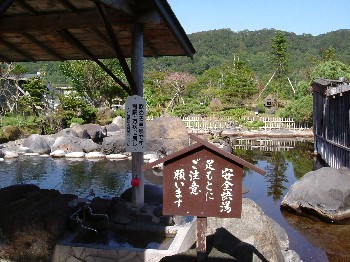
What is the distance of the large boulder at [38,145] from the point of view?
2038cm

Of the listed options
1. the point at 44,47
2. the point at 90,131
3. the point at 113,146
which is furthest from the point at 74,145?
the point at 44,47

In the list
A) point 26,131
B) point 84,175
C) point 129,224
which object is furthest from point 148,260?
point 26,131

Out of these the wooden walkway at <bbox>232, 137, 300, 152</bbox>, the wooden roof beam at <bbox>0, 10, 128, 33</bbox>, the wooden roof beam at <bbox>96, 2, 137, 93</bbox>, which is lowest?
the wooden walkway at <bbox>232, 137, 300, 152</bbox>

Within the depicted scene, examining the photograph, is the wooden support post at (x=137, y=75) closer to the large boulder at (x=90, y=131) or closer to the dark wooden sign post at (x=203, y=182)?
the dark wooden sign post at (x=203, y=182)

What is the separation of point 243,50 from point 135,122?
100028mm

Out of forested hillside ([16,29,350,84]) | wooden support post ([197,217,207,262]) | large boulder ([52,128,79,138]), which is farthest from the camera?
forested hillside ([16,29,350,84])

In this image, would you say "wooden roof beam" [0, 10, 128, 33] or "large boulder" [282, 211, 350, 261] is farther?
"large boulder" [282, 211, 350, 261]

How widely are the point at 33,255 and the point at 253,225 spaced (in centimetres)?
362

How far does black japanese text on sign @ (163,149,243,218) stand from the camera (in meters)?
4.09

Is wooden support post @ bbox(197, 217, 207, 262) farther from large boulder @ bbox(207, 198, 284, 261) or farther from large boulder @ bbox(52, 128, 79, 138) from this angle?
large boulder @ bbox(52, 128, 79, 138)

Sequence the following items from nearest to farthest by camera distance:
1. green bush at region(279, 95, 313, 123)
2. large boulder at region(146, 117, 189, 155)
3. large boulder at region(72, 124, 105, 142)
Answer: large boulder at region(146, 117, 189, 155)
large boulder at region(72, 124, 105, 142)
green bush at region(279, 95, 313, 123)

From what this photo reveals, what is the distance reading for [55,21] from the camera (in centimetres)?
745

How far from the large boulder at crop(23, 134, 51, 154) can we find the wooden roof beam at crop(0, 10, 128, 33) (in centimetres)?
1320

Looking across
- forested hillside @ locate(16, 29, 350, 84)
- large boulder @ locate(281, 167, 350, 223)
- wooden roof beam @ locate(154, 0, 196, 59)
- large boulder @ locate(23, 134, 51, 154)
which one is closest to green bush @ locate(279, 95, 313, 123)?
large boulder @ locate(23, 134, 51, 154)
